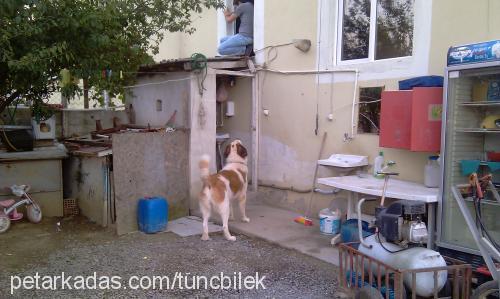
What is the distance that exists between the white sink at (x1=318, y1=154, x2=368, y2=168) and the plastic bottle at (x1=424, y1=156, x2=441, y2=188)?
1134mm

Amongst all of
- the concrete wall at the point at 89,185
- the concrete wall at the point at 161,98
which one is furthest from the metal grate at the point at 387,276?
the concrete wall at the point at 161,98

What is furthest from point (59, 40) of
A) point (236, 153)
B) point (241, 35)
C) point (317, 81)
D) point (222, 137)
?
point (222, 137)

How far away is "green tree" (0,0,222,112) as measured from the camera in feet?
14.5

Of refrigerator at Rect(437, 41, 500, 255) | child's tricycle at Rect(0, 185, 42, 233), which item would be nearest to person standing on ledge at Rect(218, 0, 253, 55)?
child's tricycle at Rect(0, 185, 42, 233)

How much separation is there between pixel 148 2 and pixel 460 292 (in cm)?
566

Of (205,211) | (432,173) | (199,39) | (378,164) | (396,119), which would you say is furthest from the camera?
(199,39)

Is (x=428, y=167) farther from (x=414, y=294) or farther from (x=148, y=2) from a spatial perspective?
(x=148, y=2)

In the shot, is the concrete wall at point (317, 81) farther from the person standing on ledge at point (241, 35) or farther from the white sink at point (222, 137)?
the white sink at point (222, 137)

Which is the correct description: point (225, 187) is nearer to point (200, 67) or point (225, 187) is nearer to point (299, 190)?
point (299, 190)

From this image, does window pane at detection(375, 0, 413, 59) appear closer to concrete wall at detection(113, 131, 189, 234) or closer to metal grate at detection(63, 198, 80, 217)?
concrete wall at detection(113, 131, 189, 234)

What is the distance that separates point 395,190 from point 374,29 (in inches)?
109

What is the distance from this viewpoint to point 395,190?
524 centimetres

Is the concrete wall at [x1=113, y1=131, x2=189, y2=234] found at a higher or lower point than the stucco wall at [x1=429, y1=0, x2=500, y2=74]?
lower

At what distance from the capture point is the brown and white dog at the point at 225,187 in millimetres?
6353
